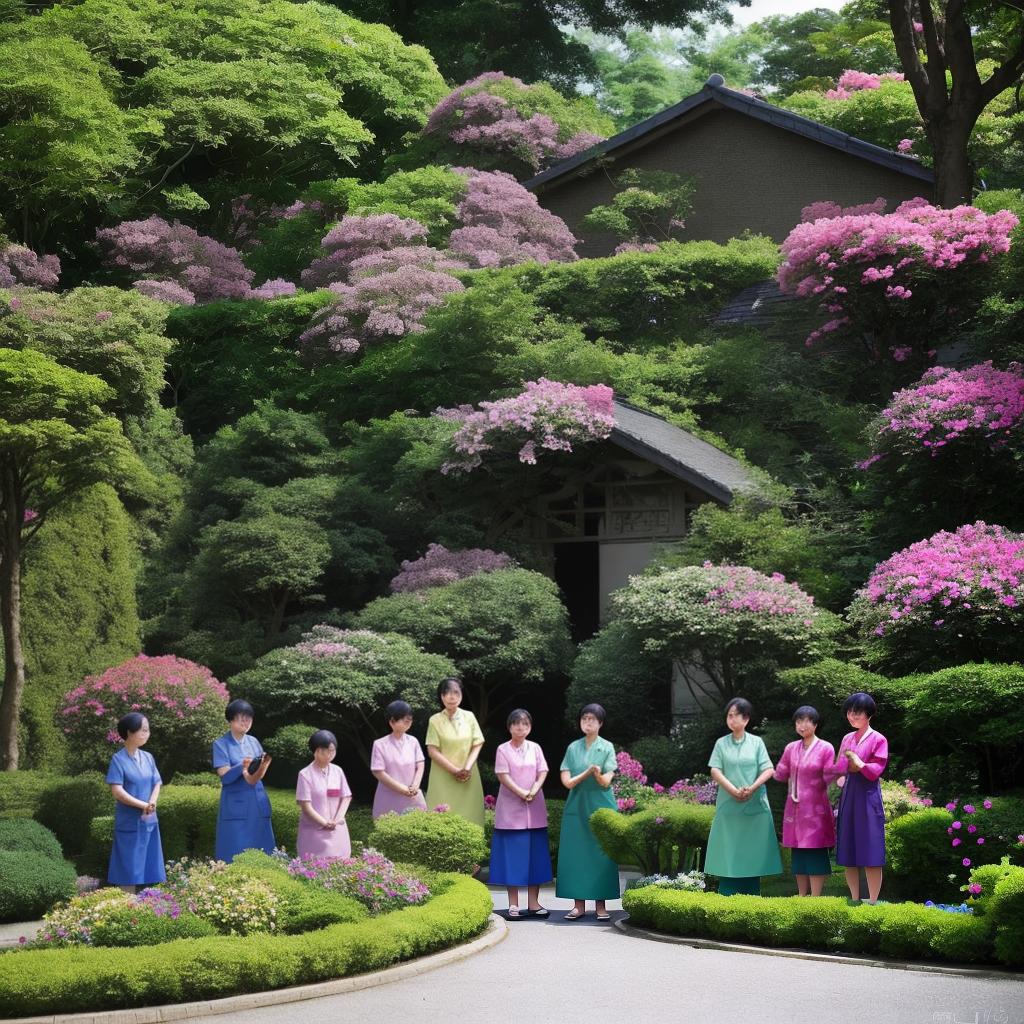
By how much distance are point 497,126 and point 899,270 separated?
12391 millimetres

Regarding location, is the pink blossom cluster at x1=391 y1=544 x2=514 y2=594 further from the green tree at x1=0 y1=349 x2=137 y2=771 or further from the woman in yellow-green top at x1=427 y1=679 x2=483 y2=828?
the woman in yellow-green top at x1=427 y1=679 x2=483 y2=828

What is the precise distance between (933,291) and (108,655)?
1249cm

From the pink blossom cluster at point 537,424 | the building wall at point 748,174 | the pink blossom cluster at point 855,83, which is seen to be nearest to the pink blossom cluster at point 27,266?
the building wall at point 748,174

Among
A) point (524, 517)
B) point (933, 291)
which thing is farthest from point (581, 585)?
point (933, 291)

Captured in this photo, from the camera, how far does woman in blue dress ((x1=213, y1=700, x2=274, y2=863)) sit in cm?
1180

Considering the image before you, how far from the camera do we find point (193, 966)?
8.26 m

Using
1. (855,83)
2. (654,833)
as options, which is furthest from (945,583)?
(855,83)

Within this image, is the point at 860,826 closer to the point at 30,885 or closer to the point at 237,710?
the point at 237,710

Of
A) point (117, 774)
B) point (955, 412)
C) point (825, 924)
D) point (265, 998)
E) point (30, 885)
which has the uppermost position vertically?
point (955, 412)

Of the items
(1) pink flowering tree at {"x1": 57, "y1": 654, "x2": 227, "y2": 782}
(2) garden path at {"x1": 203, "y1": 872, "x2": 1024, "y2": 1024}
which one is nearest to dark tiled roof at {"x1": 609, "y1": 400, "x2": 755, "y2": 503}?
(1) pink flowering tree at {"x1": 57, "y1": 654, "x2": 227, "y2": 782}

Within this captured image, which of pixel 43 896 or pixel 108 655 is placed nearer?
pixel 43 896

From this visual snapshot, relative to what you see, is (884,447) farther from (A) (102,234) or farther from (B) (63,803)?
(A) (102,234)

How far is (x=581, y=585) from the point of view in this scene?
22.2m

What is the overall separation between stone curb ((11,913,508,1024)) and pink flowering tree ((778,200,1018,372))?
14.3 m
